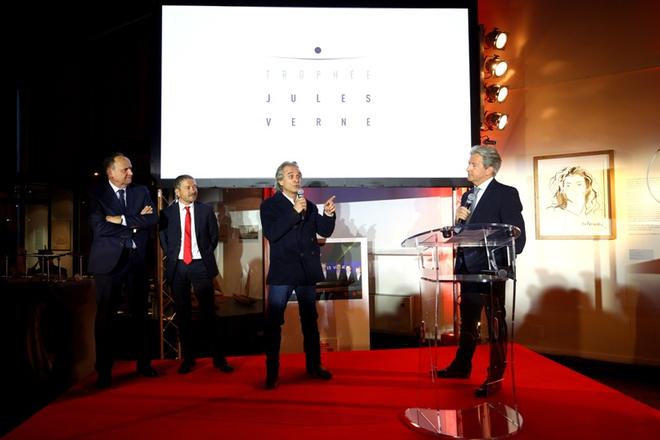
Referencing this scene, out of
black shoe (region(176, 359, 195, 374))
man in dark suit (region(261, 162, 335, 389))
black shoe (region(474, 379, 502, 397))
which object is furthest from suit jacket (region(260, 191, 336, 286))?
black shoe (region(474, 379, 502, 397))

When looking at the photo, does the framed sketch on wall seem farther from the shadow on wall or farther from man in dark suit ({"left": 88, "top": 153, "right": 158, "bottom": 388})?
man in dark suit ({"left": 88, "top": 153, "right": 158, "bottom": 388})

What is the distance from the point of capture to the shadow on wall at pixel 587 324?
412 cm

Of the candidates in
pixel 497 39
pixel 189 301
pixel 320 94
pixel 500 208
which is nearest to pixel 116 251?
pixel 189 301

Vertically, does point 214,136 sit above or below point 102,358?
above

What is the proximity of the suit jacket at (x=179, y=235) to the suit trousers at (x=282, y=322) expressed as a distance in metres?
0.60

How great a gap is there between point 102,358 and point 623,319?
4.41 metres

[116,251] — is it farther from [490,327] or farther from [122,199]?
[490,327]

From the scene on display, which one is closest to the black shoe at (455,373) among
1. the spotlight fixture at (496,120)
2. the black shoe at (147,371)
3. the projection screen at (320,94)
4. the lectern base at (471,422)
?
the lectern base at (471,422)

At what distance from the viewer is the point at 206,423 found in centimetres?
221

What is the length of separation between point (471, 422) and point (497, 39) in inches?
148

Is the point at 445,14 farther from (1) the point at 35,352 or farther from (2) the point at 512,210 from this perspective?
(1) the point at 35,352

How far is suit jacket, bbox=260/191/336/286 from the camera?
9.20 ft

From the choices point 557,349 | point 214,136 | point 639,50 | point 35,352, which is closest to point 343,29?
point 214,136

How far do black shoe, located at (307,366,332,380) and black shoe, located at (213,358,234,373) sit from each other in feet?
1.90
